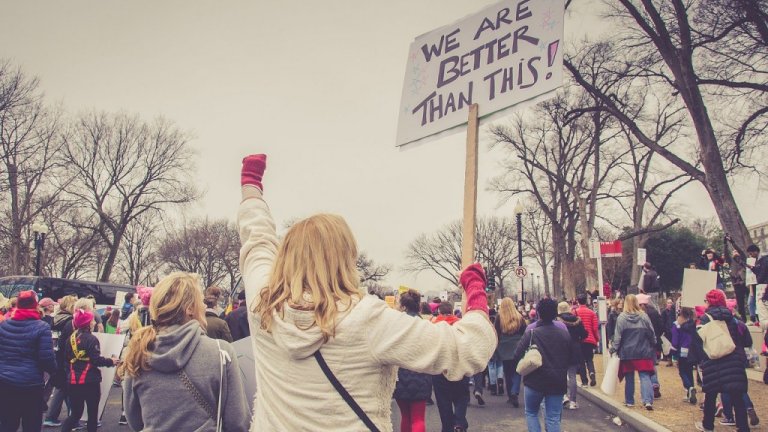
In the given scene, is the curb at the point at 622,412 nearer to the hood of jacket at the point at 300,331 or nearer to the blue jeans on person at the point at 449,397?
the blue jeans on person at the point at 449,397

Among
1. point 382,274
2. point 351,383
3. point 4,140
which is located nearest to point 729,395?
point 351,383

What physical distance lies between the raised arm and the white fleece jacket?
0.30 meters

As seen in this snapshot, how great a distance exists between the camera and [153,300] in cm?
332

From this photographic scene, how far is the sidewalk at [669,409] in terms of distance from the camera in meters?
8.39

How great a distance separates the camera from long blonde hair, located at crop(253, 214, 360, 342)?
186cm

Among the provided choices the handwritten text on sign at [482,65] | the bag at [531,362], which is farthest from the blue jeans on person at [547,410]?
the handwritten text on sign at [482,65]

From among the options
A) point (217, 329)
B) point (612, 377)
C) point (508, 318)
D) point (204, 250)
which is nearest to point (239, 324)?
point (217, 329)

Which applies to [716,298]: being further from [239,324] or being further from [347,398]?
[347,398]

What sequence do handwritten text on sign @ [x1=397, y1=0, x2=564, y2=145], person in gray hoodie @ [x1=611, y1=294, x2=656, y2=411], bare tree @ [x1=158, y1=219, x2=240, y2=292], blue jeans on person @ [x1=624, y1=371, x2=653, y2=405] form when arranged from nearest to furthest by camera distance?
handwritten text on sign @ [x1=397, y1=0, x2=564, y2=145]
blue jeans on person @ [x1=624, y1=371, x2=653, y2=405]
person in gray hoodie @ [x1=611, y1=294, x2=656, y2=411]
bare tree @ [x1=158, y1=219, x2=240, y2=292]

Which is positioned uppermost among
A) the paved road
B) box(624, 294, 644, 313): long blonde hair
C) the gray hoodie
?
box(624, 294, 644, 313): long blonde hair

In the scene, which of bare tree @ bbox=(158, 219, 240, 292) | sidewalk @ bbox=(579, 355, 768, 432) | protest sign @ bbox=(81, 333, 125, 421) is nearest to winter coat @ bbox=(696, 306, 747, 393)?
sidewalk @ bbox=(579, 355, 768, 432)

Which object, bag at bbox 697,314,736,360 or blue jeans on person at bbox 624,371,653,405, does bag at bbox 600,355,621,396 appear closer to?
blue jeans on person at bbox 624,371,653,405

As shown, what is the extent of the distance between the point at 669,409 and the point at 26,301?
31.1 ft

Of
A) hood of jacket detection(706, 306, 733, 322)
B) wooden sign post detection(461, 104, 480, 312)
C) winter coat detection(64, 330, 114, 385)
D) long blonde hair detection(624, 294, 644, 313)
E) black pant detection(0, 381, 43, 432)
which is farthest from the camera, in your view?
long blonde hair detection(624, 294, 644, 313)
